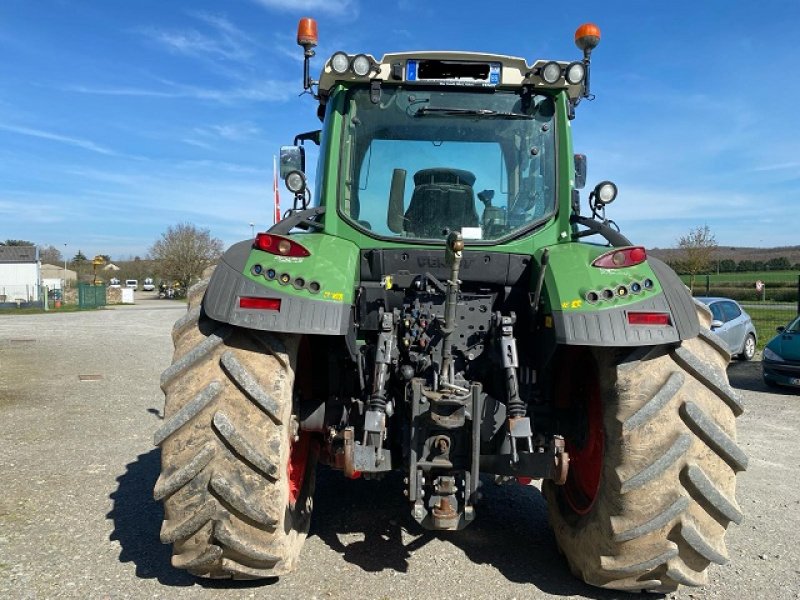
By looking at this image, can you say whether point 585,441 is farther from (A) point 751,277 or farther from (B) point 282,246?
(A) point 751,277

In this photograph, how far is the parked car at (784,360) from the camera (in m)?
11.1

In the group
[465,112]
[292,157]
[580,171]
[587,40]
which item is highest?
[587,40]

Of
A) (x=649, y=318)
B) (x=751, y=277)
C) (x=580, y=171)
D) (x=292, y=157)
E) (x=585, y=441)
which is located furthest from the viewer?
(x=751, y=277)

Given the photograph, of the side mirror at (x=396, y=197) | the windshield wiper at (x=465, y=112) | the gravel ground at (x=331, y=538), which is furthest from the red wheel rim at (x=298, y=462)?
the windshield wiper at (x=465, y=112)

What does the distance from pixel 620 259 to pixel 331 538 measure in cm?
242

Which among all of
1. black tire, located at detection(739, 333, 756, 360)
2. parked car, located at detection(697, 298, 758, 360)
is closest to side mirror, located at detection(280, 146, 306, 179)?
parked car, located at detection(697, 298, 758, 360)

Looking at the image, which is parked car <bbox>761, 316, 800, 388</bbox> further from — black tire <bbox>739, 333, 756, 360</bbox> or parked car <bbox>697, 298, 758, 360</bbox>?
black tire <bbox>739, 333, 756, 360</bbox>

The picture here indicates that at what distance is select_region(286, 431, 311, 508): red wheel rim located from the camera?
3.93 metres

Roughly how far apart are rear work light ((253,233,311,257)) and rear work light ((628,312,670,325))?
164 cm

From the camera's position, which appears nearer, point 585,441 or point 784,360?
point 585,441

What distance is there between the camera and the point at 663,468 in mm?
3100

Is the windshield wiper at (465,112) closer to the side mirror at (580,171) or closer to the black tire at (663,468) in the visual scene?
the side mirror at (580,171)

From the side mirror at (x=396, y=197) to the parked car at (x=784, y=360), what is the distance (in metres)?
9.68

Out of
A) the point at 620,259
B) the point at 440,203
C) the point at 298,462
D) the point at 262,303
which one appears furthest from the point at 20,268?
the point at 620,259
